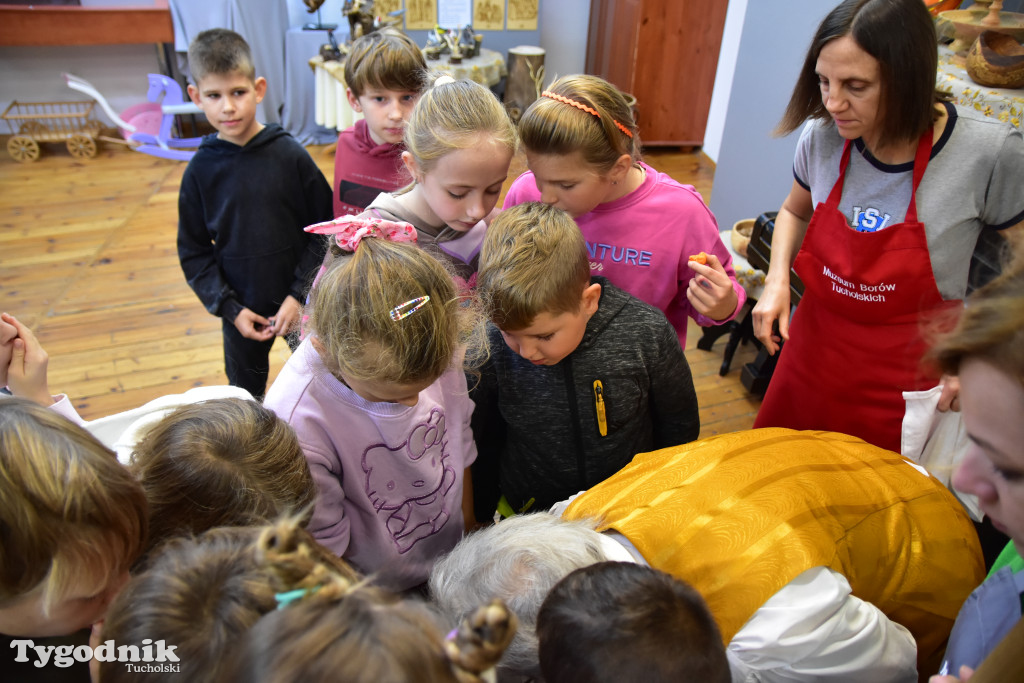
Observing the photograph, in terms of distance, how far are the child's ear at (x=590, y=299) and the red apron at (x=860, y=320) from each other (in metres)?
0.70

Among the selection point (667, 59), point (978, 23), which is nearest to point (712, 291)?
point (978, 23)

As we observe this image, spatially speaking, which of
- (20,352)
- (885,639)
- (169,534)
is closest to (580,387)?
(885,639)

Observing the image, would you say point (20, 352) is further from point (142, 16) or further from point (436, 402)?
point (142, 16)

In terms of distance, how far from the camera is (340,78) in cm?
525

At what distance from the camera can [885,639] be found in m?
0.92

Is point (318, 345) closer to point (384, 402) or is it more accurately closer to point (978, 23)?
point (384, 402)

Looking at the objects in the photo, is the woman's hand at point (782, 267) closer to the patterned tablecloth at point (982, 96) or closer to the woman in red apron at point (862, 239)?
the woman in red apron at point (862, 239)

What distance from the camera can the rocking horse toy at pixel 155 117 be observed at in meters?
5.43

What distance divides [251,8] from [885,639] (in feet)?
20.9

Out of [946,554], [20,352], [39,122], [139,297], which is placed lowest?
[139,297]

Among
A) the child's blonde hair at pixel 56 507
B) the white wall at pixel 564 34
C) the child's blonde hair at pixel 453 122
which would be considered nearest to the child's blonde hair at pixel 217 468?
the child's blonde hair at pixel 56 507

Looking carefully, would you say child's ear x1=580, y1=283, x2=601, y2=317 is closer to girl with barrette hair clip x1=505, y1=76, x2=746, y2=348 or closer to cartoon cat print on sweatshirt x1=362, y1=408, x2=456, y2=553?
girl with barrette hair clip x1=505, y1=76, x2=746, y2=348

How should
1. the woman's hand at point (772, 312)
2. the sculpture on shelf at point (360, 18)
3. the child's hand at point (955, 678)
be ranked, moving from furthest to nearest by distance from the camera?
the sculpture on shelf at point (360, 18)
the woman's hand at point (772, 312)
the child's hand at point (955, 678)

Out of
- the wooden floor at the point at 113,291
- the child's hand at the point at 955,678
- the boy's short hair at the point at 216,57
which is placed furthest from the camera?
the wooden floor at the point at 113,291
